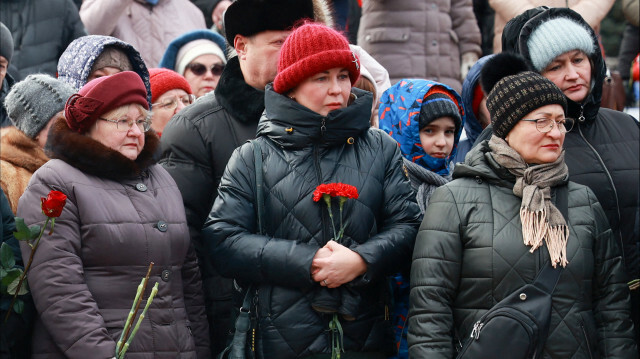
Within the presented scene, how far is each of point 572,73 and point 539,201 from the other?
43.1 inches

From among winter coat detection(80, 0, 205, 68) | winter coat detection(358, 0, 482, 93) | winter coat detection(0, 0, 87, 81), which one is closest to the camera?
winter coat detection(0, 0, 87, 81)

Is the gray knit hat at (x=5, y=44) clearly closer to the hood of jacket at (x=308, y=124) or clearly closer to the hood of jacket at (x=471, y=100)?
the hood of jacket at (x=308, y=124)

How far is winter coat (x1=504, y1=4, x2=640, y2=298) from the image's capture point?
453cm

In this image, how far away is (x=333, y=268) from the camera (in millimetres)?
3805

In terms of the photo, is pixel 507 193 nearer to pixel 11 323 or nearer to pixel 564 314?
pixel 564 314

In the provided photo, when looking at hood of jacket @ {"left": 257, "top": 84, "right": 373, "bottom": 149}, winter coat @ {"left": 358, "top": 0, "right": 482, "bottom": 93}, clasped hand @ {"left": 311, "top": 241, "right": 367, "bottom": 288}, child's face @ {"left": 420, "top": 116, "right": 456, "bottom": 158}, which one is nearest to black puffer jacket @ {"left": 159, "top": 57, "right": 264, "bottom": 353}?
hood of jacket @ {"left": 257, "top": 84, "right": 373, "bottom": 149}

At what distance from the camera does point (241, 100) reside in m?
4.59

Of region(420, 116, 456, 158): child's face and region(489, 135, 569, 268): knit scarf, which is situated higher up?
region(489, 135, 569, 268): knit scarf

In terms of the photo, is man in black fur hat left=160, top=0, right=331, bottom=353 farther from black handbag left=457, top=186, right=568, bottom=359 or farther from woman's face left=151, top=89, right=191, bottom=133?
woman's face left=151, top=89, right=191, bottom=133

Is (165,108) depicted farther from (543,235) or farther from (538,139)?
(543,235)

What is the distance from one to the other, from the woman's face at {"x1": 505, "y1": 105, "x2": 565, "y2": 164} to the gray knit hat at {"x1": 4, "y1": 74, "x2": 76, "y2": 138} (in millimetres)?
2230

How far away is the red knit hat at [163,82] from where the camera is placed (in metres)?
6.04

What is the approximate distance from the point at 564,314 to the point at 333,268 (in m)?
0.97

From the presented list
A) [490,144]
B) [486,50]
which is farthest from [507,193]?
[486,50]
